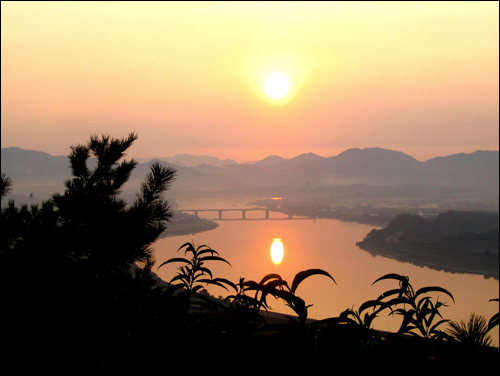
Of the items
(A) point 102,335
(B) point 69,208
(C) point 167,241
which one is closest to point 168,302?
(A) point 102,335

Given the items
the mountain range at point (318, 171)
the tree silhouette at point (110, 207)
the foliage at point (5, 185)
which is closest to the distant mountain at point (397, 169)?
the mountain range at point (318, 171)

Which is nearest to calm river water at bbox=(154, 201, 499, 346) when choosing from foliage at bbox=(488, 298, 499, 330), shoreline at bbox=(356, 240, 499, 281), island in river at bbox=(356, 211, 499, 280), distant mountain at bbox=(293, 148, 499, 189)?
shoreline at bbox=(356, 240, 499, 281)

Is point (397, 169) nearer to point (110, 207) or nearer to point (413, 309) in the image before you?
point (110, 207)

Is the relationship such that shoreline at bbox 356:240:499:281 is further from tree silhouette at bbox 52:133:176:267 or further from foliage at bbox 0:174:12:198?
foliage at bbox 0:174:12:198

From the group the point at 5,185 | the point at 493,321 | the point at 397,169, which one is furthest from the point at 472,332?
the point at 397,169

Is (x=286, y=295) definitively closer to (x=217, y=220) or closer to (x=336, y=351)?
(x=336, y=351)

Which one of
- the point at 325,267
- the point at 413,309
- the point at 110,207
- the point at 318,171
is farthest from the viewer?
the point at 318,171

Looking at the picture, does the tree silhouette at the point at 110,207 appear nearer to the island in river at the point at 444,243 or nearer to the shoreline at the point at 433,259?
the shoreline at the point at 433,259
